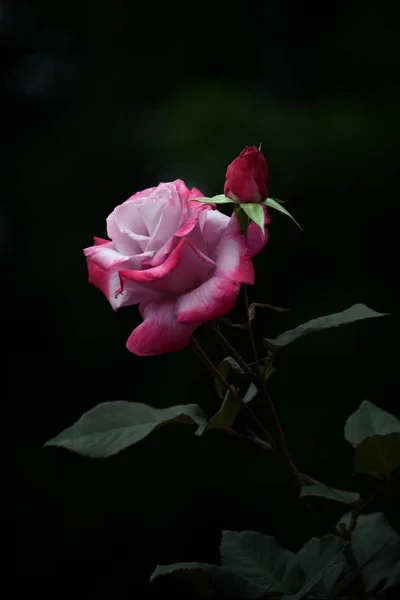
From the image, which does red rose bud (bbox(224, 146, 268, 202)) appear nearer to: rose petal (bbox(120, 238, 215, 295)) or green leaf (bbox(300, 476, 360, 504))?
rose petal (bbox(120, 238, 215, 295))

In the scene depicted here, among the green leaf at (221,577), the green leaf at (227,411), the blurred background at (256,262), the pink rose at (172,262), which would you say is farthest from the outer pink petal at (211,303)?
the blurred background at (256,262)

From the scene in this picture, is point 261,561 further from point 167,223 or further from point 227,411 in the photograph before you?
point 167,223

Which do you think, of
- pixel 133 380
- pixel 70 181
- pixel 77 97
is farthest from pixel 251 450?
pixel 77 97

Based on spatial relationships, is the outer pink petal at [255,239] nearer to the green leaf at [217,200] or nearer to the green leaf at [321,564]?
the green leaf at [217,200]

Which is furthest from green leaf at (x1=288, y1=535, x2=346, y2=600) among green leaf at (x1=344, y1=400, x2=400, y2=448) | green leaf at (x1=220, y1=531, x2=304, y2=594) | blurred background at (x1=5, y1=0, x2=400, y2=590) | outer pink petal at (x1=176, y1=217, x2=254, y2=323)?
blurred background at (x1=5, y1=0, x2=400, y2=590)

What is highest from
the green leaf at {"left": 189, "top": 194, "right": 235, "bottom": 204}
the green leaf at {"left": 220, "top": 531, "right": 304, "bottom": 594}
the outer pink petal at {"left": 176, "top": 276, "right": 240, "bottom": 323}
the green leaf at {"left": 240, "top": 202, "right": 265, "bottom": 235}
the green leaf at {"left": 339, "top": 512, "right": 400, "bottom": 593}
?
the green leaf at {"left": 189, "top": 194, "right": 235, "bottom": 204}

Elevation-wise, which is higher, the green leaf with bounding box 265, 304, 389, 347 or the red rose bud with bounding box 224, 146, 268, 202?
the red rose bud with bounding box 224, 146, 268, 202
